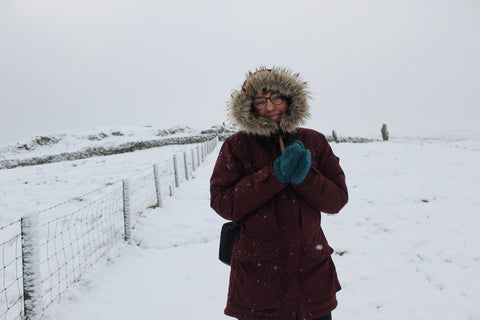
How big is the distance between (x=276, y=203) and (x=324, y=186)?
289 mm

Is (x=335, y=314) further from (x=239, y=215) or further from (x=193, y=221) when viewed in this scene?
(x=193, y=221)

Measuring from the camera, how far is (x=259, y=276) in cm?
158

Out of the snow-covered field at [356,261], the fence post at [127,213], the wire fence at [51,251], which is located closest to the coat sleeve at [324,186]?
the snow-covered field at [356,261]

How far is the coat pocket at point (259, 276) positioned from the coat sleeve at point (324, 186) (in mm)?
339

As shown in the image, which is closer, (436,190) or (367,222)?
(367,222)

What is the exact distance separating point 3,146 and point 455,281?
34.7 meters

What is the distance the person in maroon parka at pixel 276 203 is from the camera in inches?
60.1

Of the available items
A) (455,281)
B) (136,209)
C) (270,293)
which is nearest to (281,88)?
(270,293)

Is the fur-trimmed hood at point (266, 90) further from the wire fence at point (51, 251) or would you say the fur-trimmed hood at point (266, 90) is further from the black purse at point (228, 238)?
the wire fence at point (51, 251)

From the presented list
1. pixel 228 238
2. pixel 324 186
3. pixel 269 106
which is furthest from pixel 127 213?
pixel 324 186

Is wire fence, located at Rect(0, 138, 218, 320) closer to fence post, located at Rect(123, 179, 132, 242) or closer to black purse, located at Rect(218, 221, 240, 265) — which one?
fence post, located at Rect(123, 179, 132, 242)

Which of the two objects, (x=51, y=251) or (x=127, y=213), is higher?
(x=127, y=213)

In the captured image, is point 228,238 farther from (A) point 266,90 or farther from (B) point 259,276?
(A) point 266,90

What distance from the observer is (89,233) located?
5.16 meters
